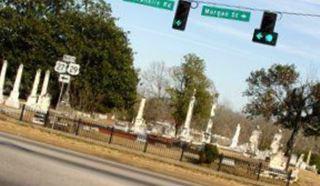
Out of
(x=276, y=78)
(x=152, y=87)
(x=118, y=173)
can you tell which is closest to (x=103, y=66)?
(x=276, y=78)

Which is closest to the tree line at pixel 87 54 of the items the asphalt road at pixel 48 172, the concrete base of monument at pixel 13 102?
the concrete base of monument at pixel 13 102

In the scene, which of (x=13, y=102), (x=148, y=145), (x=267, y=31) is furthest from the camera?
(x=13, y=102)

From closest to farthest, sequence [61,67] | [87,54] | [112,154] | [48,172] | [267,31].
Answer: [48,172] → [267,31] → [112,154] → [61,67] → [87,54]

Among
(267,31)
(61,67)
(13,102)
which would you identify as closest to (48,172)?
(267,31)

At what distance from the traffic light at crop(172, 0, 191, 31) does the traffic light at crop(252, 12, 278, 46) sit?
9.53 feet

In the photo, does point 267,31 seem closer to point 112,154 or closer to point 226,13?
point 226,13

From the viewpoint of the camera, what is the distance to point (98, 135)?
36.9 m

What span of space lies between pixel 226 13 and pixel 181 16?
2.12 metres

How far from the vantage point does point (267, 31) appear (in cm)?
2473

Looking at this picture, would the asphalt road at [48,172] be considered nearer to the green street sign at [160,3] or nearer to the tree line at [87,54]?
the green street sign at [160,3]

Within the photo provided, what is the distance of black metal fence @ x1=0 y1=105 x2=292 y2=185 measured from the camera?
34.3m

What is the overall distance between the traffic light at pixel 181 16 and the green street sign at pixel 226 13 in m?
1.58

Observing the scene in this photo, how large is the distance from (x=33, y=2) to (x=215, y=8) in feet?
172

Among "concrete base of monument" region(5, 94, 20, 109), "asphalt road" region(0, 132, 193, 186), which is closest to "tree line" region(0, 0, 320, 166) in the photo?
"concrete base of monument" region(5, 94, 20, 109)
